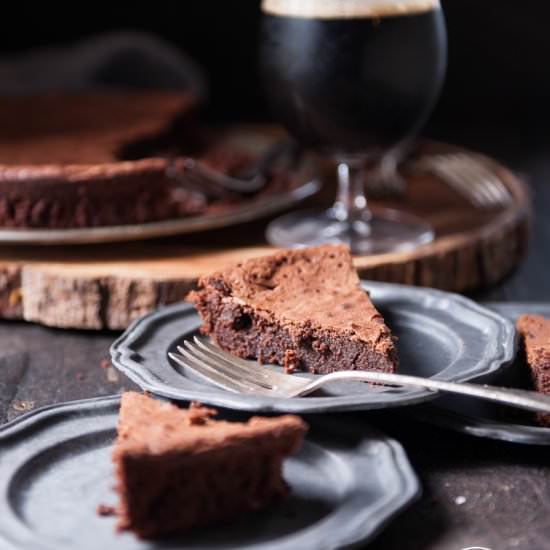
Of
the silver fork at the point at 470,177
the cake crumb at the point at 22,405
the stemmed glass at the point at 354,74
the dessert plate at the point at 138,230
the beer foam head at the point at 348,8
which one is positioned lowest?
the cake crumb at the point at 22,405

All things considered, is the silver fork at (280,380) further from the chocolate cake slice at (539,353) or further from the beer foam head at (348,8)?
the beer foam head at (348,8)

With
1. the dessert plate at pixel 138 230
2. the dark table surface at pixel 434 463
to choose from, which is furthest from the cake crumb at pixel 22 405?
the dessert plate at pixel 138 230

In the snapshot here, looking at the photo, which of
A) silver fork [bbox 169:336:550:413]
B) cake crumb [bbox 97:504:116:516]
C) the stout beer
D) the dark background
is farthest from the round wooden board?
the dark background

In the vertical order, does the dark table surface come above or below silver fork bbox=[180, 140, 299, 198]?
below

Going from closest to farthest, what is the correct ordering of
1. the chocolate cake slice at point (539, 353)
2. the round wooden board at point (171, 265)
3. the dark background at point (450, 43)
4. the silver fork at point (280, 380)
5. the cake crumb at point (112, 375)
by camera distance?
the silver fork at point (280, 380), the chocolate cake slice at point (539, 353), the cake crumb at point (112, 375), the round wooden board at point (171, 265), the dark background at point (450, 43)

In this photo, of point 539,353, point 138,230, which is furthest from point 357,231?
point 539,353

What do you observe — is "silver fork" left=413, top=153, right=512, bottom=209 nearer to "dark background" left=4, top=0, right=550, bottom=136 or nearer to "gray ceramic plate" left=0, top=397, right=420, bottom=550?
"dark background" left=4, top=0, right=550, bottom=136

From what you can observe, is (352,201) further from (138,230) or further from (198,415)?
(198,415)
